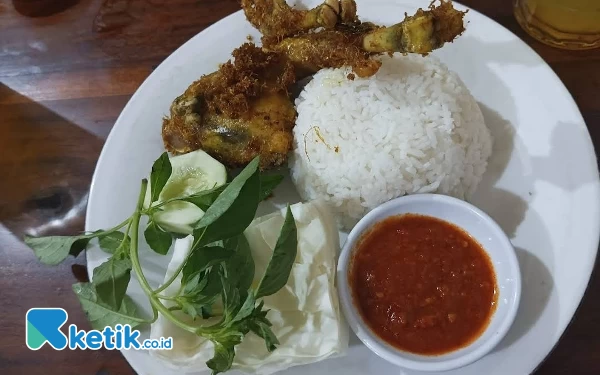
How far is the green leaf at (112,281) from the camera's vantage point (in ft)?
5.84

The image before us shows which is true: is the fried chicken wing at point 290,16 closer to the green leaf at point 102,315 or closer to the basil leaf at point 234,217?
the basil leaf at point 234,217

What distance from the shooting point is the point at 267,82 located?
2.20 meters

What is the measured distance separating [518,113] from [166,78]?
147 centimetres

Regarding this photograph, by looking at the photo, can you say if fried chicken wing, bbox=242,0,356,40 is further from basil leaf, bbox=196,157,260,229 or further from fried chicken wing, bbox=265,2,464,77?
basil leaf, bbox=196,157,260,229

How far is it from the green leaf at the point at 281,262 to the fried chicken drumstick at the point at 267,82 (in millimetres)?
510

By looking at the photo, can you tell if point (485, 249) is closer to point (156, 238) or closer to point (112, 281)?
point (156, 238)

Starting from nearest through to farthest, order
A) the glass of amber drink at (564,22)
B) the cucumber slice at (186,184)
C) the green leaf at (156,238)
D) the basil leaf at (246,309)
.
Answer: the basil leaf at (246,309), the green leaf at (156,238), the cucumber slice at (186,184), the glass of amber drink at (564,22)

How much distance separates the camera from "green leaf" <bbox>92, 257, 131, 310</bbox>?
1781 millimetres

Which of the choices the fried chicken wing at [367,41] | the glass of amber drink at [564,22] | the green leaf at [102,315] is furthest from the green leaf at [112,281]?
the glass of amber drink at [564,22]

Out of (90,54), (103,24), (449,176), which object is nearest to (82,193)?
(90,54)

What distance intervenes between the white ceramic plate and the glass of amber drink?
331mm

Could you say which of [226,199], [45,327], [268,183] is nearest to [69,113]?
[45,327]

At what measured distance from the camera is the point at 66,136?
2.63 metres

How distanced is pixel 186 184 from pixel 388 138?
0.77 metres
